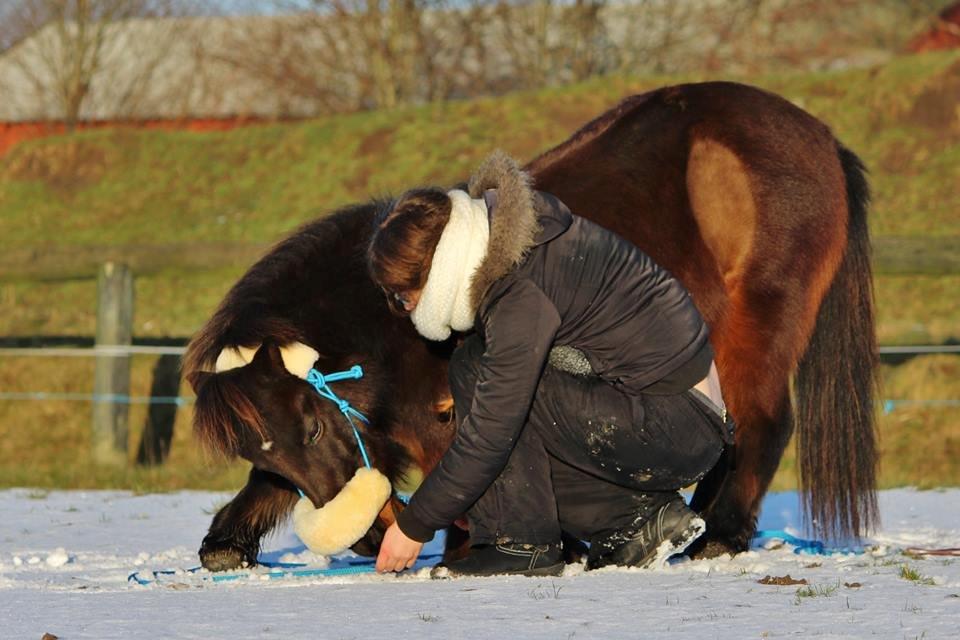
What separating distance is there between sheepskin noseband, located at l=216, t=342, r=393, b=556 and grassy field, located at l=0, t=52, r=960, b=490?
3.48 m

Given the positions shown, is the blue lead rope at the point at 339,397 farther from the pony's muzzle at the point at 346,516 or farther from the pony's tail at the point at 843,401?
the pony's tail at the point at 843,401

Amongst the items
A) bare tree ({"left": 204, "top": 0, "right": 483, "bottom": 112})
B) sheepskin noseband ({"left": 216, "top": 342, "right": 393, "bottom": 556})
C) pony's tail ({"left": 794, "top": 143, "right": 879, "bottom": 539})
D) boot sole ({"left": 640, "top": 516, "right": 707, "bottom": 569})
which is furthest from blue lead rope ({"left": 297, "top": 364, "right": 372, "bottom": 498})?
bare tree ({"left": 204, "top": 0, "right": 483, "bottom": 112})

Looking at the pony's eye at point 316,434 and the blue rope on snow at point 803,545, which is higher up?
the pony's eye at point 316,434

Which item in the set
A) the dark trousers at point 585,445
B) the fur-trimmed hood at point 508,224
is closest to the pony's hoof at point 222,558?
the dark trousers at point 585,445

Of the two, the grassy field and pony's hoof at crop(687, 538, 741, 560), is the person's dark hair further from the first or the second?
the grassy field

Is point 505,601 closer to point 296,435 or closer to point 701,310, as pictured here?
point 296,435

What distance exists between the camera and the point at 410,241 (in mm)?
3203

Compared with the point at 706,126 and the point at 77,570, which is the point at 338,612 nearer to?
the point at 77,570

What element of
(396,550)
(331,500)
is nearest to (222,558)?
(331,500)

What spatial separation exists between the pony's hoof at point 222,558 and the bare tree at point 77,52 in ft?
65.4

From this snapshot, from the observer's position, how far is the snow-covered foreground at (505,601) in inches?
105

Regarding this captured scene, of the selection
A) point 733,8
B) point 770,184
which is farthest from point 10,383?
point 733,8

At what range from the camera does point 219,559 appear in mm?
3926

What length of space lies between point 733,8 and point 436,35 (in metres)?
5.02
